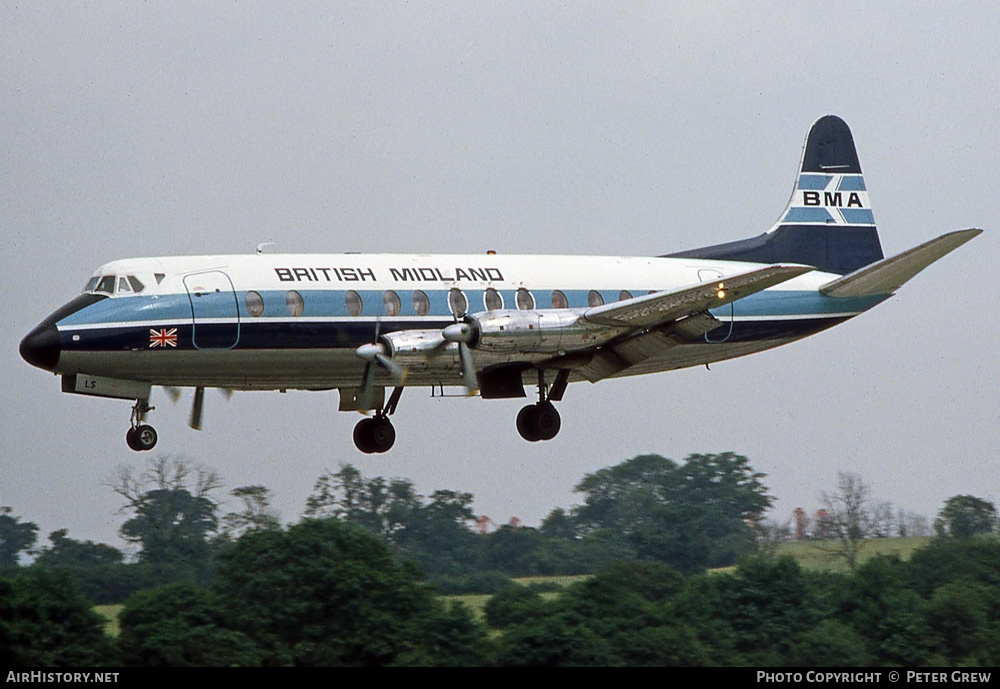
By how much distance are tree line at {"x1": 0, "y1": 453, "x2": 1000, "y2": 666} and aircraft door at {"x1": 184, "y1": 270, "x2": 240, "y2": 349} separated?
3.63 metres

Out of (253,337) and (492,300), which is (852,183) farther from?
(253,337)

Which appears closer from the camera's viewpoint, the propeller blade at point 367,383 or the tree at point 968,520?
the propeller blade at point 367,383

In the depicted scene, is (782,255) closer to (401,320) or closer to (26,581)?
(401,320)

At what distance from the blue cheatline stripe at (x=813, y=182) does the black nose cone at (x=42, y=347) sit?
19148 mm

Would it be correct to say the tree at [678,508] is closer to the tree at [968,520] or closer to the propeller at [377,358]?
the tree at [968,520]

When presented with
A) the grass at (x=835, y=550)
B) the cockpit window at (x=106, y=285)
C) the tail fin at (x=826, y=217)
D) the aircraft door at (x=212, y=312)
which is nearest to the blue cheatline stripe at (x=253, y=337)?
the aircraft door at (x=212, y=312)

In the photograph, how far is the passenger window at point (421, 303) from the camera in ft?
103

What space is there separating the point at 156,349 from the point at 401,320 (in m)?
4.89

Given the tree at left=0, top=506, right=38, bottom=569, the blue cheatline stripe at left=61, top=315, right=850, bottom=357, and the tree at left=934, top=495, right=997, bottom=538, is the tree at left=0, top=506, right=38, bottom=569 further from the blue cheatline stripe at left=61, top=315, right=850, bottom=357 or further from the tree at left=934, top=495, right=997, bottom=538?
the tree at left=934, top=495, right=997, bottom=538

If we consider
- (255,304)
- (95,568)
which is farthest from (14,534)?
(255,304)

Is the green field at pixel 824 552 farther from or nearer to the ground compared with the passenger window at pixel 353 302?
nearer to the ground

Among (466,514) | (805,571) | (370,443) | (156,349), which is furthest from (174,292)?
(805,571)

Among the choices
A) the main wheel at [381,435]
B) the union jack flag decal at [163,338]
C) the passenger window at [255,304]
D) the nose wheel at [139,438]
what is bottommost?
the nose wheel at [139,438]

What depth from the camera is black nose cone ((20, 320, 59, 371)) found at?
28797 mm
